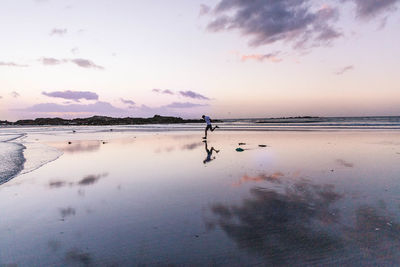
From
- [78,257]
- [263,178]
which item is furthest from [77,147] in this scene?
[78,257]

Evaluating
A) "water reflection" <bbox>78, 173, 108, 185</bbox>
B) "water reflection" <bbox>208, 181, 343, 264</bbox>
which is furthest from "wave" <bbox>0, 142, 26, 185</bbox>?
"water reflection" <bbox>208, 181, 343, 264</bbox>

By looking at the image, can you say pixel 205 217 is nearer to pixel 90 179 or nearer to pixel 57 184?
pixel 90 179

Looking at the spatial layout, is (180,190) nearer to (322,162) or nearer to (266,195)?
(266,195)

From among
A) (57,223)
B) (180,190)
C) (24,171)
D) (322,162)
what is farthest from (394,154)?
(24,171)

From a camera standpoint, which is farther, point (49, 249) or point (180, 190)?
point (180, 190)

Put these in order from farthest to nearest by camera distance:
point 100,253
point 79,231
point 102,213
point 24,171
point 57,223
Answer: point 24,171 < point 102,213 < point 57,223 < point 79,231 < point 100,253

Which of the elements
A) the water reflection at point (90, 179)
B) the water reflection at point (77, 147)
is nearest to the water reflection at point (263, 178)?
the water reflection at point (90, 179)

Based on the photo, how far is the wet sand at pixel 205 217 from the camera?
4.36 metres

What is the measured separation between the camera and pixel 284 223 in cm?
558

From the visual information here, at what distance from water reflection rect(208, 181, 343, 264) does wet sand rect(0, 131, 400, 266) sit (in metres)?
0.02

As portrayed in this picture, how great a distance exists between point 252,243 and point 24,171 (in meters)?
11.7

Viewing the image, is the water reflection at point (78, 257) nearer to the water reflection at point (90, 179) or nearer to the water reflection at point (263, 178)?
the water reflection at point (90, 179)

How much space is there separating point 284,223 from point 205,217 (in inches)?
69.9

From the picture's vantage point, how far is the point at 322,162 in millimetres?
12539
